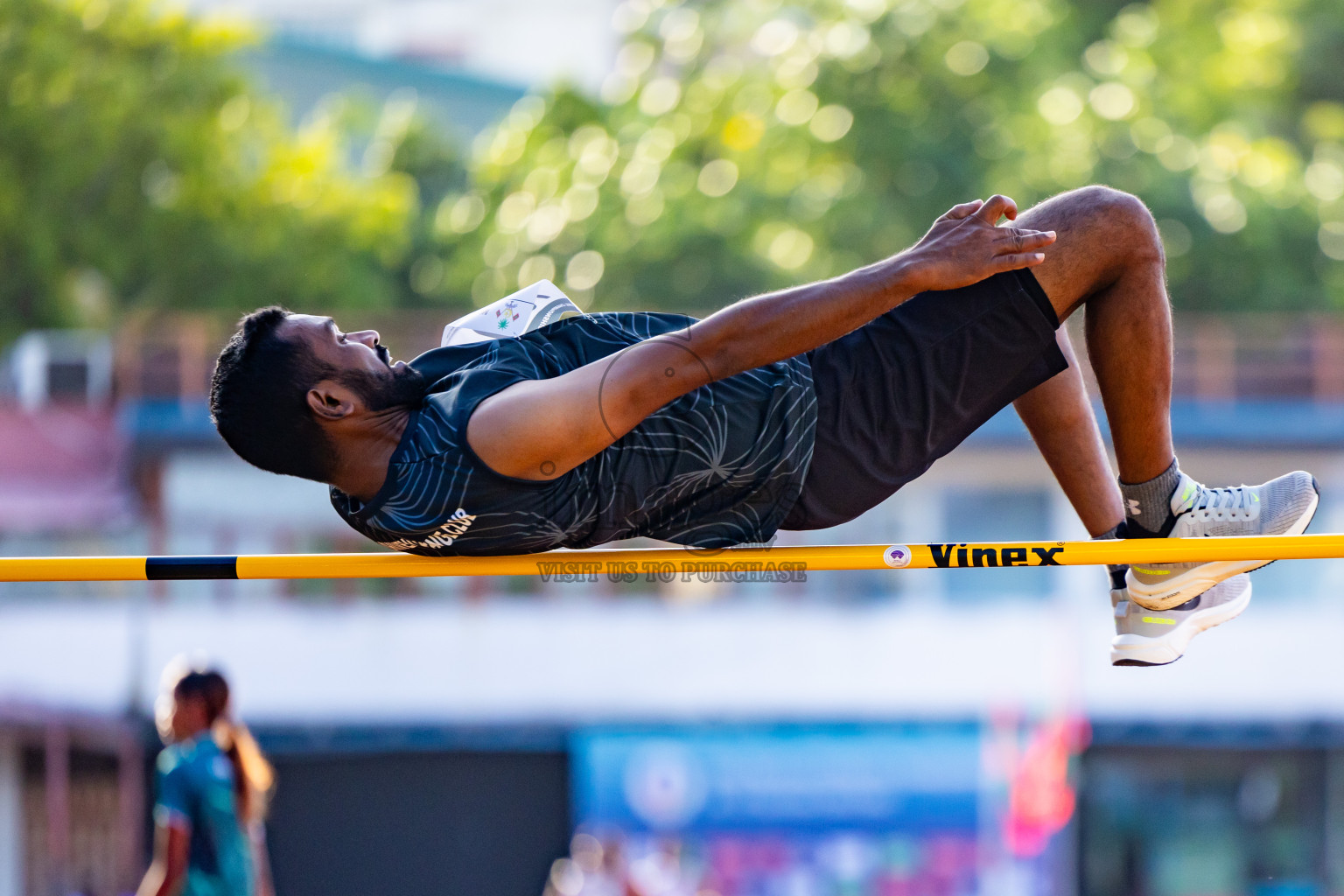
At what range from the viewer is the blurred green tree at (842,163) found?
1644 centimetres

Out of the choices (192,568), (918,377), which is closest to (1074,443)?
(918,377)

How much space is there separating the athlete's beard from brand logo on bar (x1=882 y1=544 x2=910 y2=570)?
93cm

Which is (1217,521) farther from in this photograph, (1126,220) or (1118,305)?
(1126,220)

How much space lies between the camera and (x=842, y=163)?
56.1ft

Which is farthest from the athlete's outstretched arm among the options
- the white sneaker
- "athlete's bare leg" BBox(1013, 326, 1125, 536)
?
the white sneaker

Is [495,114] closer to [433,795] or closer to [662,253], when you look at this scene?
[662,253]

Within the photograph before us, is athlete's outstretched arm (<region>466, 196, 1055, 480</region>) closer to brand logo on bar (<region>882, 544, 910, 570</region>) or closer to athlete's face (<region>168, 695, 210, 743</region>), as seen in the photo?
brand logo on bar (<region>882, 544, 910, 570</region>)

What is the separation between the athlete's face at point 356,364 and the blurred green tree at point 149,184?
46.1ft

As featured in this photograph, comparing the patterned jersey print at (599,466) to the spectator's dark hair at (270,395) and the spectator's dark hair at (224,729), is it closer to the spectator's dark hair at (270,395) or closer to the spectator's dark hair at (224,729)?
the spectator's dark hair at (270,395)

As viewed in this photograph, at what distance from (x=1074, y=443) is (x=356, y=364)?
144cm

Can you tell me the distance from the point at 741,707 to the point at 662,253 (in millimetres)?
5640

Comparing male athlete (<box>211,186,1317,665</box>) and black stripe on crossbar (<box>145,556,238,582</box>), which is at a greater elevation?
male athlete (<box>211,186,1317,665</box>)

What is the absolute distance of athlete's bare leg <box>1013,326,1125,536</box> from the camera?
10.1 ft

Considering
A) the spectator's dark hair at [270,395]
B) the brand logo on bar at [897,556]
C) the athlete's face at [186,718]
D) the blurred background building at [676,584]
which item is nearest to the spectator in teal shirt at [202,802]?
the athlete's face at [186,718]
